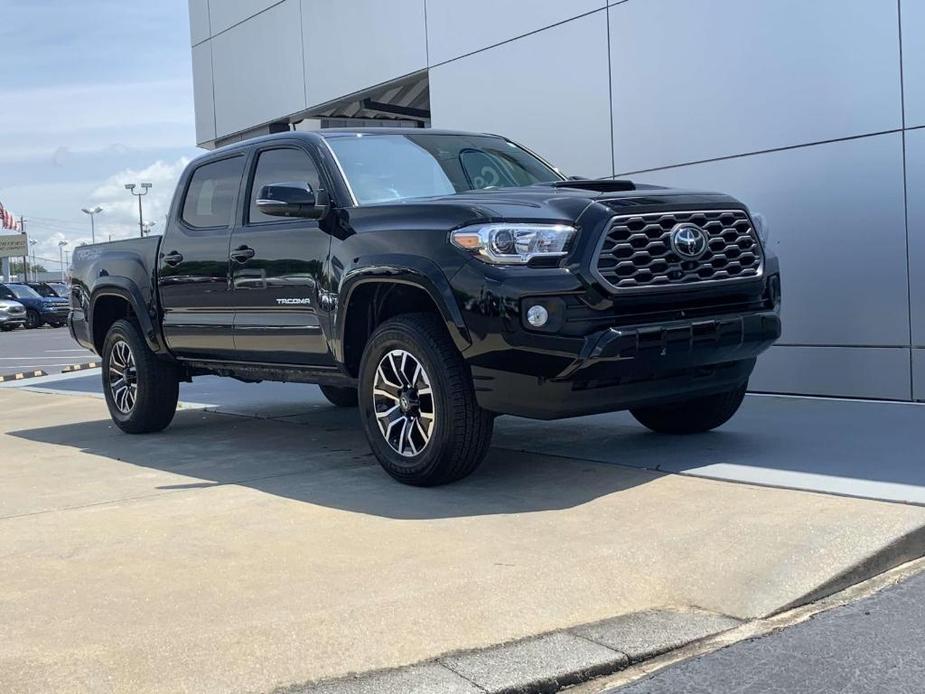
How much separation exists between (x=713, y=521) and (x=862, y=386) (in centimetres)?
387

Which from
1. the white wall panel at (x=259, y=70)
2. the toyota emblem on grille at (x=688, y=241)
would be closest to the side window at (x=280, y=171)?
the toyota emblem on grille at (x=688, y=241)

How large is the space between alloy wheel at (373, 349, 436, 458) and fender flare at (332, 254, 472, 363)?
1.08 feet

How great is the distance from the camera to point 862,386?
8195mm

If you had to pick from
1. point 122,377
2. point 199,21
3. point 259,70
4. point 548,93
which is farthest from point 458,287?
point 199,21

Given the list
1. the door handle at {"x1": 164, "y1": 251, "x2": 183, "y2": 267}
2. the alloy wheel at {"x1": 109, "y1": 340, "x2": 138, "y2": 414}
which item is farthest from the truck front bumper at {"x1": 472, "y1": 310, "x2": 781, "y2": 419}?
the alloy wheel at {"x1": 109, "y1": 340, "x2": 138, "y2": 414}

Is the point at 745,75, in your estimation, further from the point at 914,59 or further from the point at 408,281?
the point at 408,281

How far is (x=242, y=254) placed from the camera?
6879 millimetres

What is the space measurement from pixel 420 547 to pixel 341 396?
4.96 m

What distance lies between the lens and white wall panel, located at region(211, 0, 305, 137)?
1503 cm

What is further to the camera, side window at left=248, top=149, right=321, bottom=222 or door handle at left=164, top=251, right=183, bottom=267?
door handle at left=164, top=251, right=183, bottom=267

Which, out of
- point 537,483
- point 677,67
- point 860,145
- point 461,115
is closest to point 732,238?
point 537,483

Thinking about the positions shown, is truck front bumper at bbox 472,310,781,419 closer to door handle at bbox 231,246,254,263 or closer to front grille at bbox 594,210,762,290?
front grille at bbox 594,210,762,290

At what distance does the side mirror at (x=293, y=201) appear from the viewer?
6.04 metres

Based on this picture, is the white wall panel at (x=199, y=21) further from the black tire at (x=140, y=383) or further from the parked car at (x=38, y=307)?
the parked car at (x=38, y=307)
